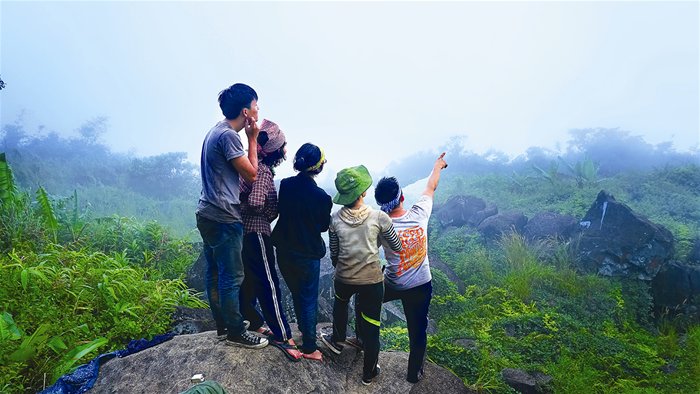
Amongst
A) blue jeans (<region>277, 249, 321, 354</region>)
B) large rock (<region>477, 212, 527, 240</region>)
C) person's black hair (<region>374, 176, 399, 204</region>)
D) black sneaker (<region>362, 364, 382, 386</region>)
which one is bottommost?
large rock (<region>477, 212, 527, 240</region>)

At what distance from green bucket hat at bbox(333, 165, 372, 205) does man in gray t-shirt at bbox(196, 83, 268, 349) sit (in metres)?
0.71

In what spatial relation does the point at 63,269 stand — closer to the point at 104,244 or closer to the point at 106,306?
the point at 106,306

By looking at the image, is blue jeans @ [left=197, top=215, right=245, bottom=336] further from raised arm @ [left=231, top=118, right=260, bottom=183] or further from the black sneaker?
the black sneaker

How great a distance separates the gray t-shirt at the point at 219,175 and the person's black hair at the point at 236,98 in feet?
0.32

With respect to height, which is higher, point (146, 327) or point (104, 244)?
point (104, 244)

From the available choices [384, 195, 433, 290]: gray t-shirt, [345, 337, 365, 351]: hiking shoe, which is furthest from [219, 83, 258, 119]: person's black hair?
[345, 337, 365, 351]: hiking shoe

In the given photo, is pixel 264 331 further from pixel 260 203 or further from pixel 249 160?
pixel 249 160

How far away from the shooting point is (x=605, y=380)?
4875 mm

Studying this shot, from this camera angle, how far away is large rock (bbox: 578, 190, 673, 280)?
26.7 ft

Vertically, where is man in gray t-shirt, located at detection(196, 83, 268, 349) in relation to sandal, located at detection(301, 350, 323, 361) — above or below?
above

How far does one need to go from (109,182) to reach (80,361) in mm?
23376

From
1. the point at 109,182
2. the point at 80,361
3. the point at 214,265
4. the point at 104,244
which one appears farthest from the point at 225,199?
the point at 109,182

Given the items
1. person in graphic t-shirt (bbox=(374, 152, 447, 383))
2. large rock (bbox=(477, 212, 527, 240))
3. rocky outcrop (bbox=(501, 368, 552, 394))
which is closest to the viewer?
person in graphic t-shirt (bbox=(374, 152, 447, 383))

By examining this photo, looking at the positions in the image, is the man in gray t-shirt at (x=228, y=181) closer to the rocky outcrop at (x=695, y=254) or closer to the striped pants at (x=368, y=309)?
the striped pants at (x=368, y=309)
